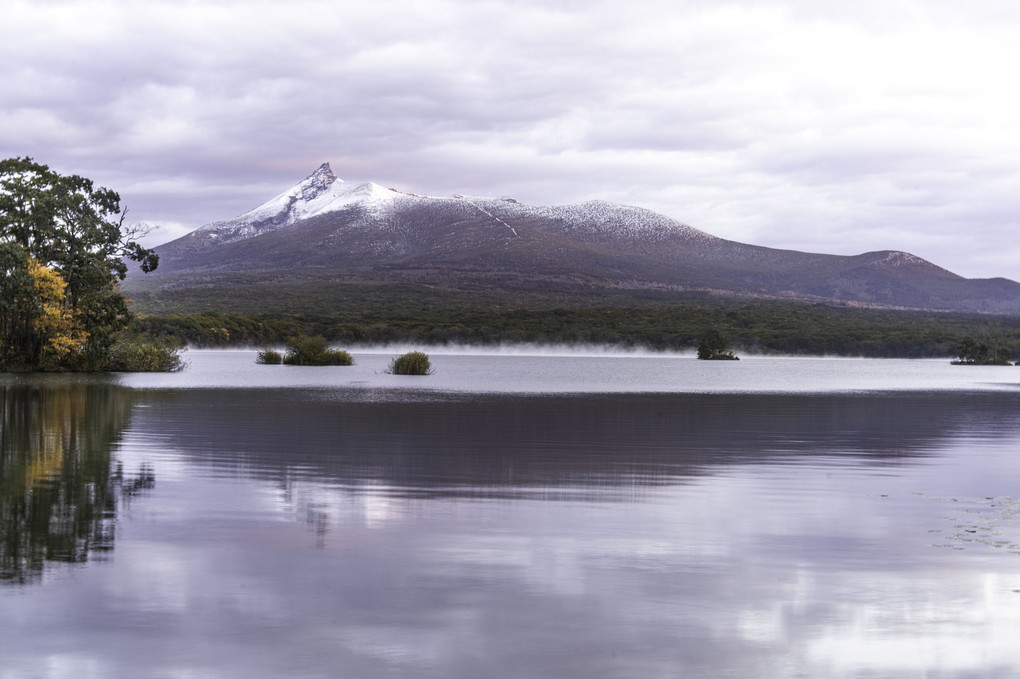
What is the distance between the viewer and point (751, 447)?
22.7 meters

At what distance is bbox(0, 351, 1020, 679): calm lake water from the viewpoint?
Result: 25.1 ft

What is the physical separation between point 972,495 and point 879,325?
14597 centimetres

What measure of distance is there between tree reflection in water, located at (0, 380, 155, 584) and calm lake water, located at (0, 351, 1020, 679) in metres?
0.06

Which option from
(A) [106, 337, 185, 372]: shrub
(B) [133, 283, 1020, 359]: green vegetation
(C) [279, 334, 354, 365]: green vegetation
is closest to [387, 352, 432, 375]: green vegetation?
(C) [279, 334, 354, 365]: green vegetation

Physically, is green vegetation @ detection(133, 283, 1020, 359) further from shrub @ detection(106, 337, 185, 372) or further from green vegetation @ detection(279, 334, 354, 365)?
shrub @ detection(106, 337, 185, 372)

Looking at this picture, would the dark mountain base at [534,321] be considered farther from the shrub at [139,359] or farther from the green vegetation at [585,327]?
the shrub at [139,359]

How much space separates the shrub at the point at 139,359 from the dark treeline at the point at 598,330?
41.3m

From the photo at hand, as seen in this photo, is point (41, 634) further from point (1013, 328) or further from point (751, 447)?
point (1013, 328)

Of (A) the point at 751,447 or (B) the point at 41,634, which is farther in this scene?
(A) the point at 751,447

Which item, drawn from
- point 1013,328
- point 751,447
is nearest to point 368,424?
point 751,447

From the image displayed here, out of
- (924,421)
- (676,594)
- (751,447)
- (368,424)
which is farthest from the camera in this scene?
(924,421)

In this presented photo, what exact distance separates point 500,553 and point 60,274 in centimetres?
4971

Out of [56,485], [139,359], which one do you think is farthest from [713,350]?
[56,485]

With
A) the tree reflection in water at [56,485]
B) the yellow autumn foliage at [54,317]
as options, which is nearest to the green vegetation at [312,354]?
the yellow autumn foliage at [54,317]
